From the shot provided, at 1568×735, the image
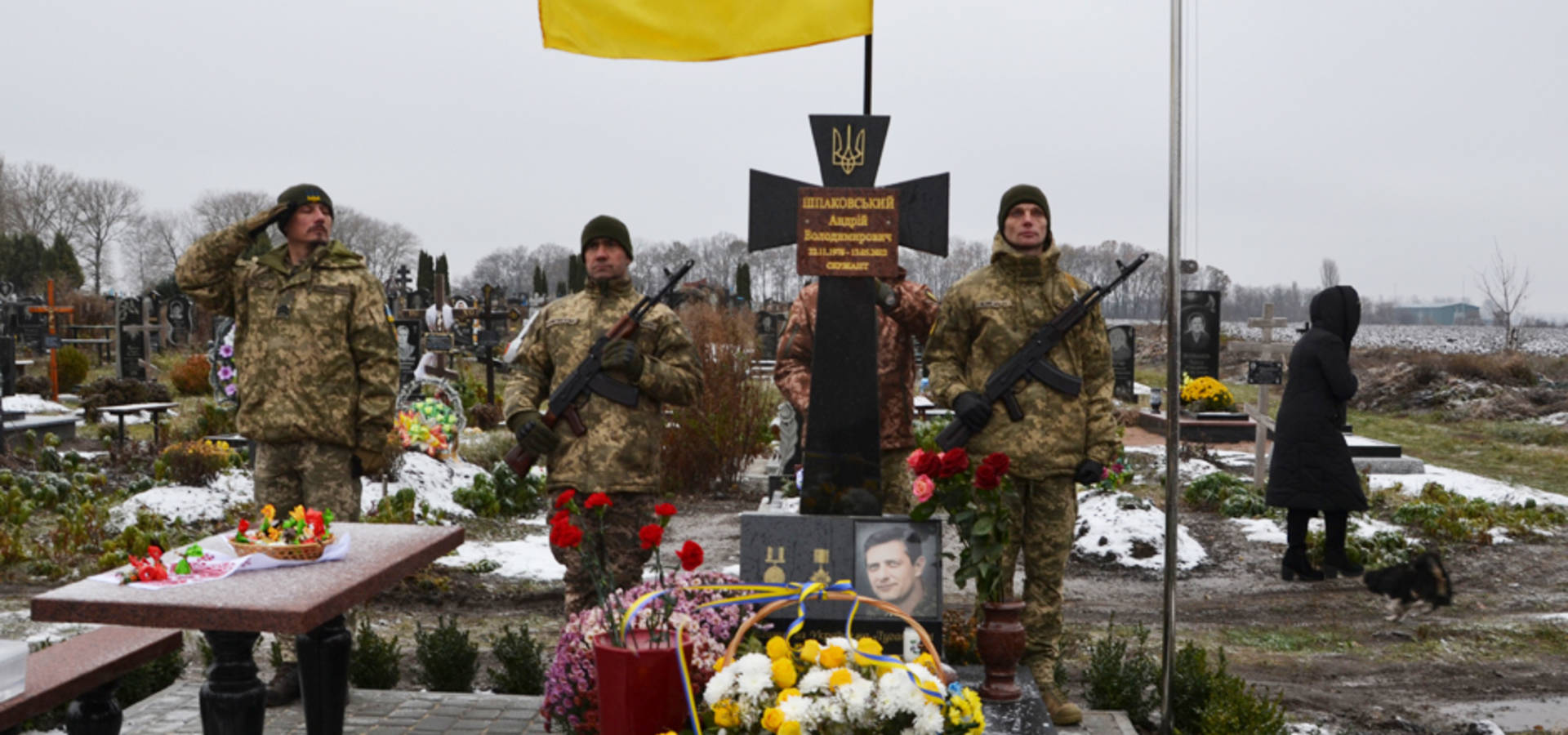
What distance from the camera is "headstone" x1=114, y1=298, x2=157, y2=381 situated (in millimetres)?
20422

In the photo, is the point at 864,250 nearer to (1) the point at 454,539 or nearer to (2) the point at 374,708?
(1) the point at 454,539

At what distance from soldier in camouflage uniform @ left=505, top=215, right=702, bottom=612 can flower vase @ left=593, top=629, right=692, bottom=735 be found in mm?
1505

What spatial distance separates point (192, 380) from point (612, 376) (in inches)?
698

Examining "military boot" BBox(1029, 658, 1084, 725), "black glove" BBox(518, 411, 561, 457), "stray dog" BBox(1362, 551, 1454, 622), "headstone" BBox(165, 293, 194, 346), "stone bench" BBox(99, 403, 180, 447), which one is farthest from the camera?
"headstone" BBox(165, 293, 194, 346)

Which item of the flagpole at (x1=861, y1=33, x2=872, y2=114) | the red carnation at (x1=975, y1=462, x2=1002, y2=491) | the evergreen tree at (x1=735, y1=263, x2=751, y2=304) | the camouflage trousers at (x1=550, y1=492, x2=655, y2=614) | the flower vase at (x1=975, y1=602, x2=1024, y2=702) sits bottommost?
the flower vase at (x1=975, y1=602, x2=1024, y2=702)

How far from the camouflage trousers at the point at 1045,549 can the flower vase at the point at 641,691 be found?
195 cm

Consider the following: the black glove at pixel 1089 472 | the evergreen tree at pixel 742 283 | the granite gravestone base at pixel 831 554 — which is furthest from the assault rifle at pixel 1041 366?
the evergreen tree at pixel 742 283

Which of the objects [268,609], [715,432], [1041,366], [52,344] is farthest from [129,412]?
[1041,366]

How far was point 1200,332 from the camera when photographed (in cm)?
1703

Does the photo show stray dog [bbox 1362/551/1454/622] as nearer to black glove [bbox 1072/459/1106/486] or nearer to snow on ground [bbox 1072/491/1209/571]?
snow on ground [bbox 1072/491/1209/571]

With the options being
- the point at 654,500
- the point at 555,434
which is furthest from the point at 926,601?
the point at 555,434

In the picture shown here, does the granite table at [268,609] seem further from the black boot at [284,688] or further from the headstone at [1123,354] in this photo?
the headstone at [1123,354]

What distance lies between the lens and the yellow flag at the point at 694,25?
15.9ft

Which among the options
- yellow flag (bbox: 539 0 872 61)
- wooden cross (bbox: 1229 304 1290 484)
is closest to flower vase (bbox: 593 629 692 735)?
yellow flag (bbox: 539 0 872 61)
